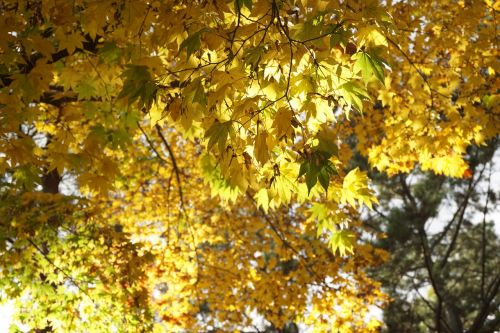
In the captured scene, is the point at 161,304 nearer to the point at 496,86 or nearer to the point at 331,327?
the point at 331,327

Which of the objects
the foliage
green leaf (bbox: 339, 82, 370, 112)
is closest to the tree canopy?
green leaf (bbox: 339, 82, 370, 112)

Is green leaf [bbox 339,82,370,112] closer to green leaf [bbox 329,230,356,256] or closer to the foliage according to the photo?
green leaf [bbox 329,230,356,256]

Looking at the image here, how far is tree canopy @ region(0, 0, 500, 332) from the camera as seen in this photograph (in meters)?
2.09

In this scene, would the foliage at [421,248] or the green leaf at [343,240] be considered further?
the foliage at [421,248]

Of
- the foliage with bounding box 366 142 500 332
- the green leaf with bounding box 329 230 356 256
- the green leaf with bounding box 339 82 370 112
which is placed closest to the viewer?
the green leaf with bounding box 339 82 370 112

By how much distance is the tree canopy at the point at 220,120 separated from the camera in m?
2.09

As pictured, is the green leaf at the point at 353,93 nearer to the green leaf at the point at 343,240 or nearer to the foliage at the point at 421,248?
the green leaf at the point at 343,240

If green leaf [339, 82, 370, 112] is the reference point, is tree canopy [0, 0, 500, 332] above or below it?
above

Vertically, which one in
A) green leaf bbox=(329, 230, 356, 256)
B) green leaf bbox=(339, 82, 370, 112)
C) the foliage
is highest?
the foliage

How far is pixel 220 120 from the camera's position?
2.43m

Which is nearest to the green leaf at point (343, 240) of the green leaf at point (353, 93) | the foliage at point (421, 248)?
the green leaf at point (353, 93)

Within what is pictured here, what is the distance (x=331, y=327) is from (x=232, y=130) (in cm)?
598

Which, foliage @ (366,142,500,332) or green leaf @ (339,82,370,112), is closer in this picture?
green leaf @ (339,82,370,112)

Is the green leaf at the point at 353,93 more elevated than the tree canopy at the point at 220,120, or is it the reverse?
the tree canopy at the point at 220,120
